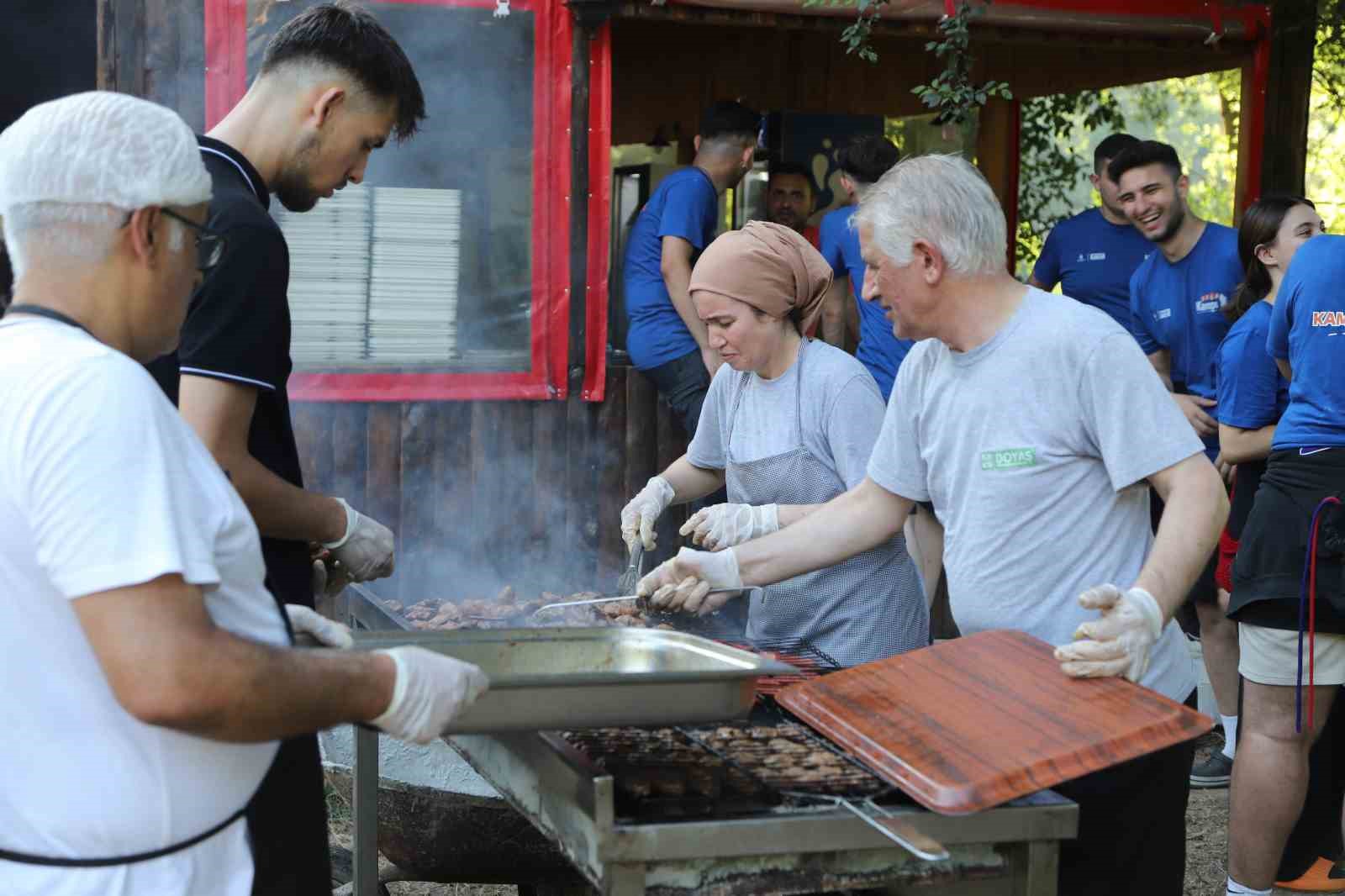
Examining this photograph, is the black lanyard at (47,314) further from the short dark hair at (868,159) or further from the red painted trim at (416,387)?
the short dark hair at (868,159)

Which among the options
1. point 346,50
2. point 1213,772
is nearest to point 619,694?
point 346,50

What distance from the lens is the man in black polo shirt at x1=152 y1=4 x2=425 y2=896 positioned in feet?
7.98

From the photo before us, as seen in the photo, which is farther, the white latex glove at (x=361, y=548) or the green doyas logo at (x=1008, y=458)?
the white latex glove at (x=361, y=548)

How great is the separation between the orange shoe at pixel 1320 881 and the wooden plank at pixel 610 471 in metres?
3.15

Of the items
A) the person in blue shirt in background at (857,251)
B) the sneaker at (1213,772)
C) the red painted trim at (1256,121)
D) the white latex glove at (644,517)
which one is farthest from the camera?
the red painted trim at (1256,121)

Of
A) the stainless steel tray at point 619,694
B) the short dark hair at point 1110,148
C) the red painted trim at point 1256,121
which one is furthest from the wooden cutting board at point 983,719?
the red painted trim at point 1256,121

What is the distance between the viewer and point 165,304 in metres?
1.71

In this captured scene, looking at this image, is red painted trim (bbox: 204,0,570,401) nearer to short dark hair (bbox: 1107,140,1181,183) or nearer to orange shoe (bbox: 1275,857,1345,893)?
short dark hair (bbox: 1107,140,1181,183)

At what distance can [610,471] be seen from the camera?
666cm

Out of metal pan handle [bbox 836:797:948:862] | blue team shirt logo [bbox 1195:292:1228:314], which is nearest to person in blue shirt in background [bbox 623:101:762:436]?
blue team shirt logo [bbox 1195:292:1228:314]

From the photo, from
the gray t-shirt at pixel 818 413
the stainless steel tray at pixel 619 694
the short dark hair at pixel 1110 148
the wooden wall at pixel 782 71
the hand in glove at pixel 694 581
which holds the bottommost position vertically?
the hand in glove at pixel 694 581

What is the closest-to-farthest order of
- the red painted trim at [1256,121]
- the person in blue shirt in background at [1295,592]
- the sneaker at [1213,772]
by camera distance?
the person in blue shirt in background at [1295,592]
the sneaker at [1213,772]
the red painted trim at [1256,121]

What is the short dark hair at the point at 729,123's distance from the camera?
6.45m

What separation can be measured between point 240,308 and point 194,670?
3.61ft
